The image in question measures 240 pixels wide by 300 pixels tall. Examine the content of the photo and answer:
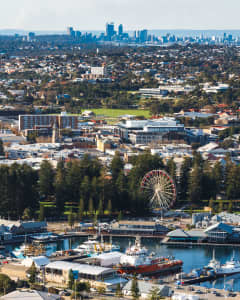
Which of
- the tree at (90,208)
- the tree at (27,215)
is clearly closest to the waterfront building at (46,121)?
the tree at (90,208)

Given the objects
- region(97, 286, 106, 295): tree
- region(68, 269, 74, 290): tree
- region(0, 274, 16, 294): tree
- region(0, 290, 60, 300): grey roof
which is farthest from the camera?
region(68, 269, 74, 290): tree

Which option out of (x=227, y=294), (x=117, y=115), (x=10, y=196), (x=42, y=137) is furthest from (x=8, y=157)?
(x=227, y=294)

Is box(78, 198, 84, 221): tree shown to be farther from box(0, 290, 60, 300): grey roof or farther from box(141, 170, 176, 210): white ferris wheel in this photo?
box(0, 290, 60, 300): grey roof

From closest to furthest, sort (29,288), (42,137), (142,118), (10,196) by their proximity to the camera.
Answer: (29,288) < (10,196) < (42,137) < (142,118)

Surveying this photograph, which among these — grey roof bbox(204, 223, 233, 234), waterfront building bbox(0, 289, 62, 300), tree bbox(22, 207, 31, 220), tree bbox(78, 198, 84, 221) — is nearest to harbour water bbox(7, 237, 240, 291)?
grey roof bbox(204, 223, 233, 234)

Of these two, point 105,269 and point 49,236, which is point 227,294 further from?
point 49,236

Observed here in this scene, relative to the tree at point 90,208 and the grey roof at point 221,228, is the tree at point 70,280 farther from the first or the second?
the tree at point 90,208
